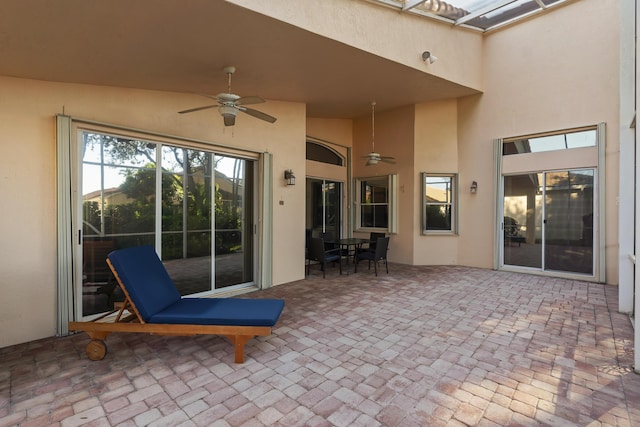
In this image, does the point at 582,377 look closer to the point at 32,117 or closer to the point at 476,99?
the point at 32,117

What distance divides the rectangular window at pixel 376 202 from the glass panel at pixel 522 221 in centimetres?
255

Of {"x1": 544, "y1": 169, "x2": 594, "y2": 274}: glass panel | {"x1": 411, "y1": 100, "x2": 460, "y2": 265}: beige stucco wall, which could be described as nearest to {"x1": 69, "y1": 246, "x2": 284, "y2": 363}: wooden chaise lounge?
{"x1": 411, "y1": 100, "x2": 460, "y2": 265}: beige stucco wall

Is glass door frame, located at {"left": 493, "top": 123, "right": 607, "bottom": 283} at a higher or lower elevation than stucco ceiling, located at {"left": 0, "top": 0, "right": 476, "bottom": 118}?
lower

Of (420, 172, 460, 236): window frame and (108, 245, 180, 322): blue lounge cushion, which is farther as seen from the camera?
(420, 172, 460, 236): window frame

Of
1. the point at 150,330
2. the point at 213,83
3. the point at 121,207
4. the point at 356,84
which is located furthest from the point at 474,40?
the point at 150,330

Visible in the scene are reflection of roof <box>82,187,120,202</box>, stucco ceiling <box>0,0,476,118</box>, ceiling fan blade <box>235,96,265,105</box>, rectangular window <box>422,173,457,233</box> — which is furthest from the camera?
rectangular window <box>422,173,457,233</box>

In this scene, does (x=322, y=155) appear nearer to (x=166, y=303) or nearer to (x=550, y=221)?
(x=550, y=221)

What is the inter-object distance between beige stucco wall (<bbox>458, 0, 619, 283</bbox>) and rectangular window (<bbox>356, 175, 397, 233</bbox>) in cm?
173

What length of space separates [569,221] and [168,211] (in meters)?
7.37

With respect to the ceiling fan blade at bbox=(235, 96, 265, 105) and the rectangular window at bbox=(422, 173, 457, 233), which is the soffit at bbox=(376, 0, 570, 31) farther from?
the rectangular window at bbox=(422, 173, 457, 233)

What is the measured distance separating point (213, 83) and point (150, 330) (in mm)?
3252

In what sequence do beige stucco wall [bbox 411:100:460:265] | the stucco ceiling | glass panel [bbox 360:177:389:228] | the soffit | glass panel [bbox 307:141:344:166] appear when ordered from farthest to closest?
1. glass panel [bbox 360:177:389:228]
2. glass panel [bbox 307:141:344:166]
3. beige stucco wall [bbox 411:100:460:265]
4. the soffit
5. the stucco ceiling

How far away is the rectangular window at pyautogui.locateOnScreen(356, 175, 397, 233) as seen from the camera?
789 centimetres

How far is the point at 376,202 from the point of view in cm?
842
